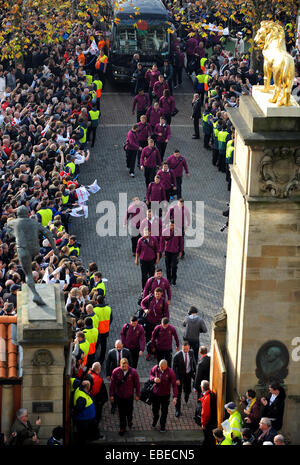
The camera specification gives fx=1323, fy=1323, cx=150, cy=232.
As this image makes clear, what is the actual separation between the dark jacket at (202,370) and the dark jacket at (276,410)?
188cm

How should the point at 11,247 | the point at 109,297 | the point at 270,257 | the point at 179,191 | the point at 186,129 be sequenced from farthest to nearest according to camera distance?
the point at 186,129, the point at 179,191, the point at 109,297, the point at 11,247, the point at 270,257

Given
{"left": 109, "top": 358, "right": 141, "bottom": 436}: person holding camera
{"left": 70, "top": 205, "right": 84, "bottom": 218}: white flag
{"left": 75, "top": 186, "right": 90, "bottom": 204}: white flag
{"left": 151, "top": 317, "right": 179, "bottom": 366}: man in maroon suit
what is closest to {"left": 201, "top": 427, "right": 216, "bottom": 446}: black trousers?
{"left": 109, "top": 358, "right": 141, "bottom": 436}: person holding camera

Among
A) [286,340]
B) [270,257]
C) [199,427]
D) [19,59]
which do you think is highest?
[19,59]

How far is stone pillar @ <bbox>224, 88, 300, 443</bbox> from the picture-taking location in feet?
71.4

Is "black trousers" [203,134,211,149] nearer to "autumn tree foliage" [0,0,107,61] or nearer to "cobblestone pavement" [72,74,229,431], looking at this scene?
"cobblestone pavement" [72,74,229,431]

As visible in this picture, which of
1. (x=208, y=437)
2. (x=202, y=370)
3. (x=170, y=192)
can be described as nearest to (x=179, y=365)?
(x=202, y=370)

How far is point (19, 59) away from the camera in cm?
4212

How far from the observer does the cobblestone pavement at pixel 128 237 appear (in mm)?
28605

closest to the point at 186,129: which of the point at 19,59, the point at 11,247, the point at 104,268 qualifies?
the point at 19,59

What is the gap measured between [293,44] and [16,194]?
1966 centimetres

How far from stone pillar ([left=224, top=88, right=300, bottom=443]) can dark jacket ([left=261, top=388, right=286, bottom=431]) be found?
365 millimetres

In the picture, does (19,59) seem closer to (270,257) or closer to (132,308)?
(132,308)

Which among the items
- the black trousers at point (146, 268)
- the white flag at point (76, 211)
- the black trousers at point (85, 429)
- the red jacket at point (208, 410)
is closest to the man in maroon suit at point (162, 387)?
the red jacket at point (208, 410)

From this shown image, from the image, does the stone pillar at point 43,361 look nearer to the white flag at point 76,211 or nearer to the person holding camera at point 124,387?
the person holding camera at point 124,387
